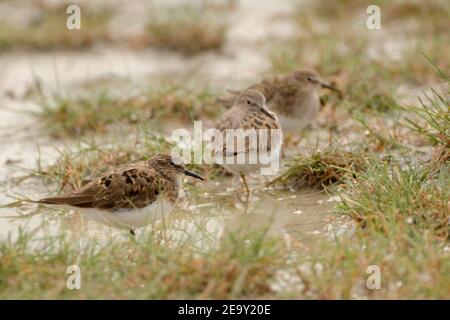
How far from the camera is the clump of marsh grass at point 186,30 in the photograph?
11.9 meters

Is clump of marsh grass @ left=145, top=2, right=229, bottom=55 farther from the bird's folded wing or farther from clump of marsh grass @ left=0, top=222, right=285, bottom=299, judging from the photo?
clump of marsh grass @ left=0, top=222, right=285, bottom=299

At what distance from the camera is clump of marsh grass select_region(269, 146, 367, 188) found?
7.55 meters

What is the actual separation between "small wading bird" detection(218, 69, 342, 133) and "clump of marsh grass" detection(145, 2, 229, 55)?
2.58m

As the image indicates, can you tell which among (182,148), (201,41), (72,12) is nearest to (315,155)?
(182,148)

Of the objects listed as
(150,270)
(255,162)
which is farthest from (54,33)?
(150,270)

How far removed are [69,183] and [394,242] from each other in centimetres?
327

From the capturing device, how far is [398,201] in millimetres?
6078

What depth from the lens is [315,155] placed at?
7711 millimetres

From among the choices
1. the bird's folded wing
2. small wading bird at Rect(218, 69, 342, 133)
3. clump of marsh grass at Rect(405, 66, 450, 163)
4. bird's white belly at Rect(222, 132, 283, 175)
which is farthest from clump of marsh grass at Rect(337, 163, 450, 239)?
small wading bird at Rect(218, 69, 342, 133)

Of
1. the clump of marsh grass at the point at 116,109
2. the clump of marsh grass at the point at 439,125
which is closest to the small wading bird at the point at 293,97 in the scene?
the clump of marsh grass at the point at 116,109

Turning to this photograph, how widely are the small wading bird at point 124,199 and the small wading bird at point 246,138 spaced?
35.7 inches

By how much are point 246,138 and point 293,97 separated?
1648 millimetres

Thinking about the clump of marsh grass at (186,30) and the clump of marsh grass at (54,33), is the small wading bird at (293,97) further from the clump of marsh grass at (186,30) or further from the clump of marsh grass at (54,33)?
the clump of marsh grass at (54,33)
